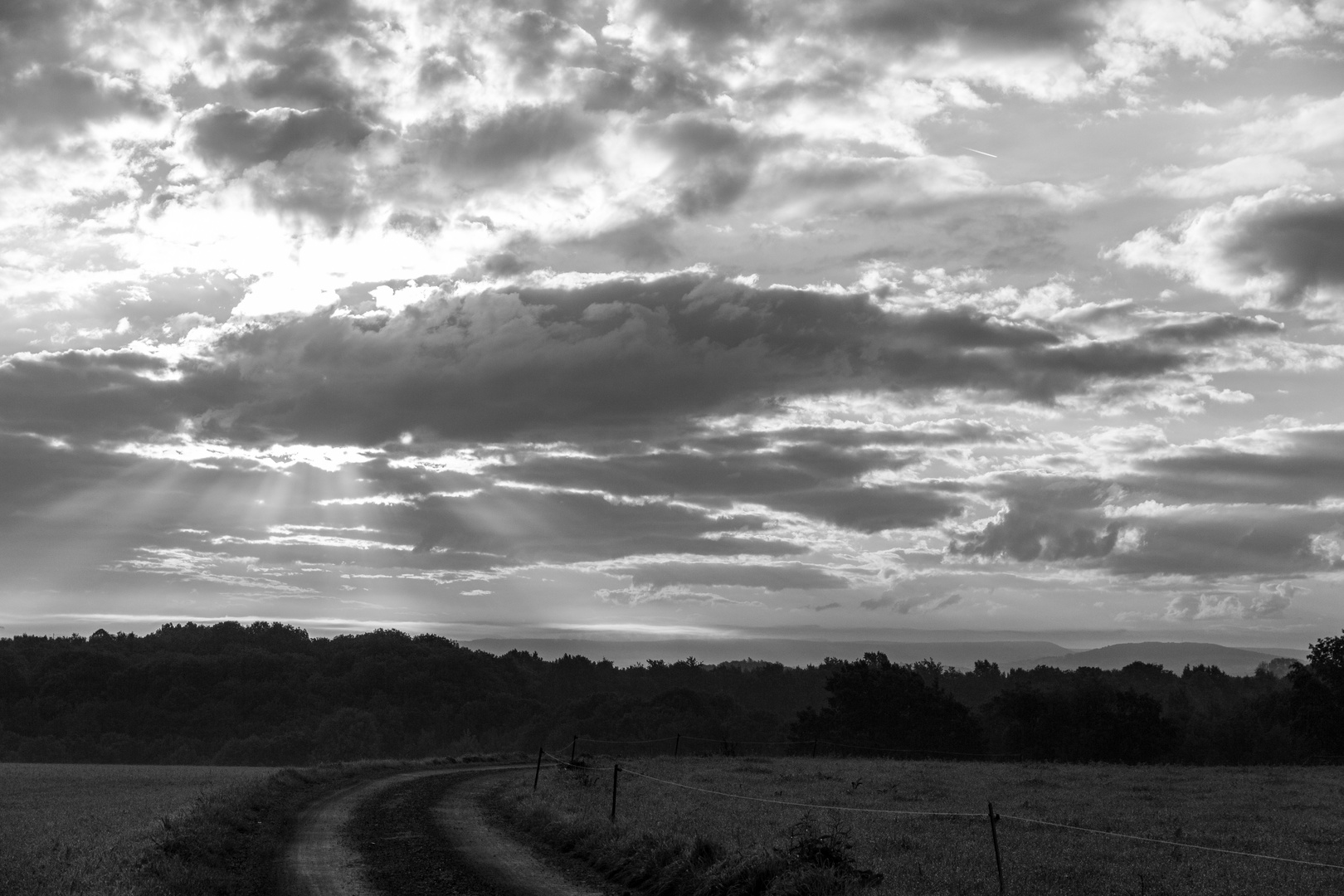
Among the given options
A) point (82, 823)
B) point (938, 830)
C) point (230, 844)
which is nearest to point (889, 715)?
point (938, 830)

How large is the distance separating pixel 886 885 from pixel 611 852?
22.5 feet

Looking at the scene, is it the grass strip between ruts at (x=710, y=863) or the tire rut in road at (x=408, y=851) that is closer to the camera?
the grass strip between ruts at (x=710, y=863)

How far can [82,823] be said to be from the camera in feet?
92.5

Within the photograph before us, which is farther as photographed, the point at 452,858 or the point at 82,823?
the point at 82,823

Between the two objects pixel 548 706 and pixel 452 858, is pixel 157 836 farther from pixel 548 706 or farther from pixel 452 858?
pixel 548 706

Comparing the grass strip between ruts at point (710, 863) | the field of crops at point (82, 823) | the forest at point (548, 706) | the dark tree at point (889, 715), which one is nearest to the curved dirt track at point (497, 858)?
the grass strip between ruts at point (710, 863)

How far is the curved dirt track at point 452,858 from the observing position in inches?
722

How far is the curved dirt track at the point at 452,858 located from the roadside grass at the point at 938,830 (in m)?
1.09

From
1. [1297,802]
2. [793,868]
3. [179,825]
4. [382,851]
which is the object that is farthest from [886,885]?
[1297,802]

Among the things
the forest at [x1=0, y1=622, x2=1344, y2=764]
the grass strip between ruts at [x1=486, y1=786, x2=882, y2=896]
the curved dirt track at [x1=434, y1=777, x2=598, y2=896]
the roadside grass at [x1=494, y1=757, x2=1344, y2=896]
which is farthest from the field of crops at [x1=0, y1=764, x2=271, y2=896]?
the forest at [x1=0, y1=622, x2=1344, y2=764]

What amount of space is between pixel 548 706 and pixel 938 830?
125300 millimetres

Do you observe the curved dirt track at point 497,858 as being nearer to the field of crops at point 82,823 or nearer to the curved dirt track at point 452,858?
the curved dirt track at point 452,858

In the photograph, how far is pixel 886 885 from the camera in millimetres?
15750

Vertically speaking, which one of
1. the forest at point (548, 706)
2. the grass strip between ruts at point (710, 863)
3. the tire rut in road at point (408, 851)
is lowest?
the forest at point (548, 706)
